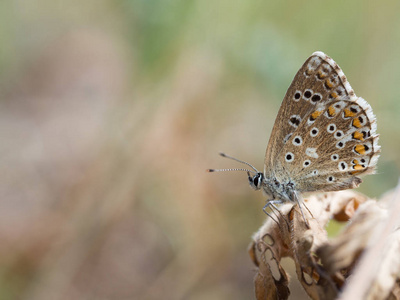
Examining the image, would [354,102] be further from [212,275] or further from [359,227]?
[212,275]

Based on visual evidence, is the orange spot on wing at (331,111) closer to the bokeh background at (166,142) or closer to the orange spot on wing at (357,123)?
the orange spot on wing at (357,123)

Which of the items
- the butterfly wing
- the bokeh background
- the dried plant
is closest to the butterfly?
the butterfly wing

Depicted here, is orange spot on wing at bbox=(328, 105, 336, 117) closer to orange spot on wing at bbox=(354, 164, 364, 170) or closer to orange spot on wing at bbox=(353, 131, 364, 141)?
orange spot on wing at bbox=(353, 131, 364, 141)

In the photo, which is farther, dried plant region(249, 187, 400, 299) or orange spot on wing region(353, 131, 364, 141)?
orange spot on wing region(353, 131, 364, 141)

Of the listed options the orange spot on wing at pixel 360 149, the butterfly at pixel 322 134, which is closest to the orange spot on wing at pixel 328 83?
the butterfly at pixel 322 134

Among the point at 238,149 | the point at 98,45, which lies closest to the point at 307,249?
the point at 238,149
